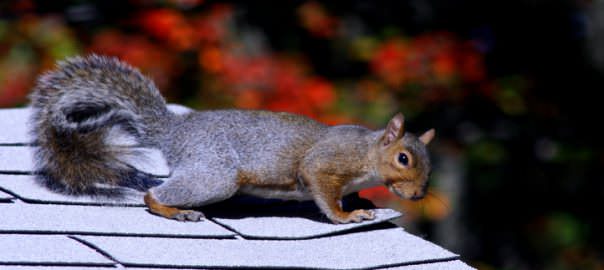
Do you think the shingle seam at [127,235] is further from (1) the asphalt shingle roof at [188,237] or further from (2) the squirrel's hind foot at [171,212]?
(2) the squirrel's hind foot at [171,212]

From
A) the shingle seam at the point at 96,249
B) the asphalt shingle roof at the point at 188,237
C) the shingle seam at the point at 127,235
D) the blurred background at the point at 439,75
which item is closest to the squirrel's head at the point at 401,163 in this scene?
the asphalt shingle roof at the point at 188,237

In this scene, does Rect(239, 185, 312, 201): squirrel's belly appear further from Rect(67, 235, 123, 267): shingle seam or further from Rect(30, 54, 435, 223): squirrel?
Rect(67, 235, 123, 267): shingle seam

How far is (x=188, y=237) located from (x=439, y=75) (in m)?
5.15

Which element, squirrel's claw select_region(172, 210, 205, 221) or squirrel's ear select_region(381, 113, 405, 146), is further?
squirrel's ear select_region(381, 113, 405, 146)

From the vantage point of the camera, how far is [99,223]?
10.3 feet

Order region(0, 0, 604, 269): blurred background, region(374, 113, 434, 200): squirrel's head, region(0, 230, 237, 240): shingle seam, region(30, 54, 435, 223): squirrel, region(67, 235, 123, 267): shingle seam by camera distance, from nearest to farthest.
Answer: region(67, 235, 123, 267): shingle seam
region(0, 230, 237, 240): shingle seam
region(30, 54, 435, 223): squirrel
region(374, 113, 434, 200): squirrel's head
region(0, 0, 604, 269): blurred background

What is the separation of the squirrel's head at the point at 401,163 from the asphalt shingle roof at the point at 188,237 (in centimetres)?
19

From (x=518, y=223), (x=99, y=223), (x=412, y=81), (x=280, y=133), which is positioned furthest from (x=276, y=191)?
(x=518, y=223)

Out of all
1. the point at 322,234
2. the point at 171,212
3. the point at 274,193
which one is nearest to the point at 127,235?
the point at 171,212

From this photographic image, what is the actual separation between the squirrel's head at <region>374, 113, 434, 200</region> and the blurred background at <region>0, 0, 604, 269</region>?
3.81m

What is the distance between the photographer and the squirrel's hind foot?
3338 millimetres

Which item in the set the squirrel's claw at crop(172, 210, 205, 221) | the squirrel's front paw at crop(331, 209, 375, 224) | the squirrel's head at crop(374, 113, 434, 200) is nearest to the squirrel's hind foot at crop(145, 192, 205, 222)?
the squirrel's claw at crop(172, 210, 205, 221)

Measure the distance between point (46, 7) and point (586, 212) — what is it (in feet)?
14.4

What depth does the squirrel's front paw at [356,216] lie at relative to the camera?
11.2ft
